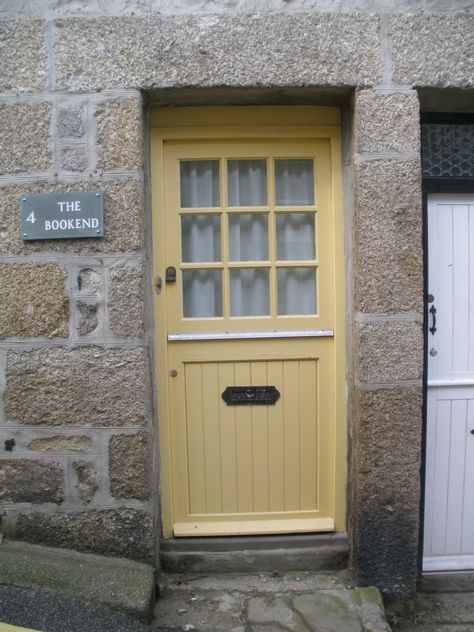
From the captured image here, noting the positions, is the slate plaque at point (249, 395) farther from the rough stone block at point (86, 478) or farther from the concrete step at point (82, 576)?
the concrete step at point (82, 576)

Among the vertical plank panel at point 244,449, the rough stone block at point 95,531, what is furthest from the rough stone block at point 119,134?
the rough stone block at point 95,531

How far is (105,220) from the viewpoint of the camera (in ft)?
9.09

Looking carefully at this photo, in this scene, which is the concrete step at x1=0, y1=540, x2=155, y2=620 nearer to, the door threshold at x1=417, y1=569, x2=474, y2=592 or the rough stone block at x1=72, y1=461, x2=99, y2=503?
the rough stone block at x1=72, y1=461, x2=99, y2=503

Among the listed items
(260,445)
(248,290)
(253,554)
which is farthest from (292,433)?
(248,290)

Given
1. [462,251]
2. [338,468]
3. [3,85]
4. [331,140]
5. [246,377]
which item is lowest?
[338,468]

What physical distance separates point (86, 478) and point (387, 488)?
60.4 inches

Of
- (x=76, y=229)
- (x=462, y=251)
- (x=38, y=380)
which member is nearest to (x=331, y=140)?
(x=462, y=251)

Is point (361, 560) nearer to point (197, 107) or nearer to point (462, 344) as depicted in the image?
point (462, 344)

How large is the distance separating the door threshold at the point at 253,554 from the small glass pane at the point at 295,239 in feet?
5.15

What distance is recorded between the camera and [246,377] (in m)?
3.07

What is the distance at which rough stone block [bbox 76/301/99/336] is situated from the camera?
2.80 metres

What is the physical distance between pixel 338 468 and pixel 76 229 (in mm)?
1882

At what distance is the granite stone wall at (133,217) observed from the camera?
2.74 meters

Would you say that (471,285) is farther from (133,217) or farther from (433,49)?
(133,217)
